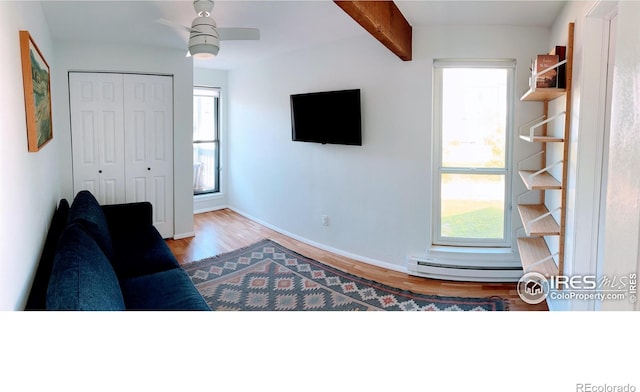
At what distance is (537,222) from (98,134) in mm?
3986

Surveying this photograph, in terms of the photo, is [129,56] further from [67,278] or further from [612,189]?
[612,189]

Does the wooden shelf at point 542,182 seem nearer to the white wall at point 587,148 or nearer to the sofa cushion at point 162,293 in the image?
the white wall at point 587,148

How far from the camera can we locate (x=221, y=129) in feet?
20.1

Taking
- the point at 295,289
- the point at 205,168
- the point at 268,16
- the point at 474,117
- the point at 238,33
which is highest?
the point at 268,16

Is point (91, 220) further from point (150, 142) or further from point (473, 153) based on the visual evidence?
point (473, 153)

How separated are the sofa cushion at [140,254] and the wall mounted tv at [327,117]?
176cm

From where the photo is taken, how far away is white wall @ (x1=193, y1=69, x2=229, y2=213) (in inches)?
229

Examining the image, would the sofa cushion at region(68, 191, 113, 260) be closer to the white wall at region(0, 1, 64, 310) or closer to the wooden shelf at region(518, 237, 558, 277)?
the white wall at region(0, 1, 64, 310)

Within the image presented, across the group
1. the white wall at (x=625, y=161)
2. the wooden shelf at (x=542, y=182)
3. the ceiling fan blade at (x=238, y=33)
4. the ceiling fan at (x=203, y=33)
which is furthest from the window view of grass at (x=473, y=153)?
the white wall at (x=625, y=161)

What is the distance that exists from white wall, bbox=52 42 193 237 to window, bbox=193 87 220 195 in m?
1.35

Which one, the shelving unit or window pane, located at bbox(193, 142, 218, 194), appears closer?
the shelving unit

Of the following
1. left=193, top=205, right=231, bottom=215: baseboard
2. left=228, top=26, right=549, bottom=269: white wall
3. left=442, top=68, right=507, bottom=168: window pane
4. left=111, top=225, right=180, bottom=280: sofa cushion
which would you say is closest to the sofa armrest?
left=111, top=225, right=180, bottom=280: sofa cushion

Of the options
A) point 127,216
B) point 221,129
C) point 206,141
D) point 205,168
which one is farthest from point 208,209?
point 127,216
